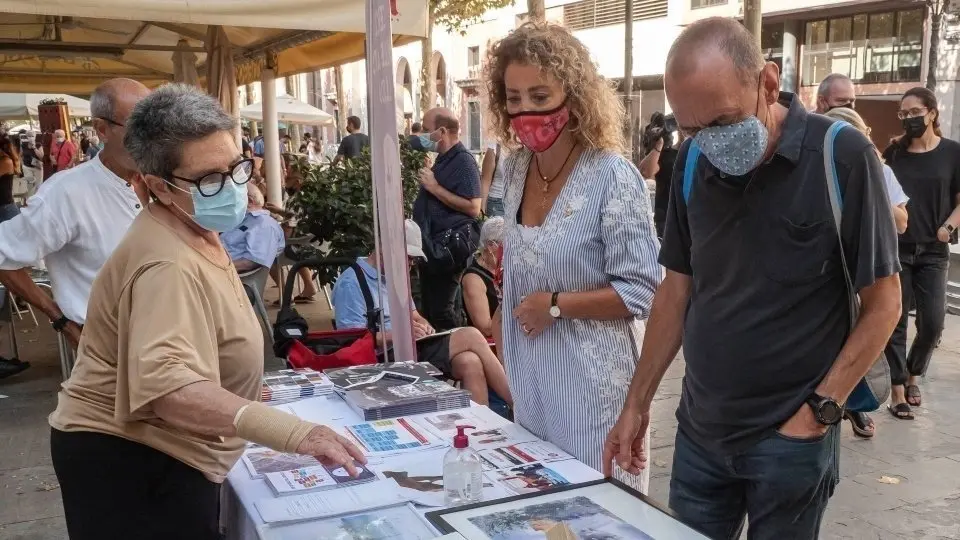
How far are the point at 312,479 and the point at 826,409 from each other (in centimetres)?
118

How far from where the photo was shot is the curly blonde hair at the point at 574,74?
88.7 inches

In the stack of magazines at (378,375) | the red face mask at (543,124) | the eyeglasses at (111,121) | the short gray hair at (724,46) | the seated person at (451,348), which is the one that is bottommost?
the seated person at (451,348)

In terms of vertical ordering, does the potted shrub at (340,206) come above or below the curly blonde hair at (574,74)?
below

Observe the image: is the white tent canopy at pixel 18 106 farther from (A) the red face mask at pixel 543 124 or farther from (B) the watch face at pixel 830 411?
(B) the watch face at pixel 830 411

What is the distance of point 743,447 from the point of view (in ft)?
5.99

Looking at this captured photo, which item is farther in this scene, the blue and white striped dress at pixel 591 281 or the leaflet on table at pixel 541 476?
the blue and white striped dress at pixel 591 281

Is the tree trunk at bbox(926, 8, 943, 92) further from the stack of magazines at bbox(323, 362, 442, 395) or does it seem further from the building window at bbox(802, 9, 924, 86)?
the stack of magazines at bbox(323, 362, 442, 395)

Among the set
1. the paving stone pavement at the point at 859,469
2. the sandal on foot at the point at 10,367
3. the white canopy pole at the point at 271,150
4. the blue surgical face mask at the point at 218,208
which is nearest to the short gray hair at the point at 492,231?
the paving stone pavement at the point at 859,469

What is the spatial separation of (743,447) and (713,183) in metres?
0.58

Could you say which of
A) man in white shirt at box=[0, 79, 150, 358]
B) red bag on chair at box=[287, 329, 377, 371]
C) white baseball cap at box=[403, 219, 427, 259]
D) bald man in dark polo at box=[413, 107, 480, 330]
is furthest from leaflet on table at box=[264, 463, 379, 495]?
bald man in dark polo at box=[413, 107, 480, 330]

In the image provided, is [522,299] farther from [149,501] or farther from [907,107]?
[907,107]

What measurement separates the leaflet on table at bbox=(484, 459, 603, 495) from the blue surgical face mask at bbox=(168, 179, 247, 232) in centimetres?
87

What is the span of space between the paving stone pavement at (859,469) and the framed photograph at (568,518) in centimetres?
219

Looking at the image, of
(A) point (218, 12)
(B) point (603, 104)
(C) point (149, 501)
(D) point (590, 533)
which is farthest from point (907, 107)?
(C) point (149, 501)
